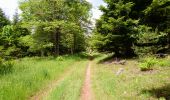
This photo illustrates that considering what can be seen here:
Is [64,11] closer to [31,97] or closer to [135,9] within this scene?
[135,9]

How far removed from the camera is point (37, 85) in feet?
58.5

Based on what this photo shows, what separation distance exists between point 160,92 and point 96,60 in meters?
25.7

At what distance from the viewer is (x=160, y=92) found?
1366 cm

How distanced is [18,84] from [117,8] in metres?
17.6

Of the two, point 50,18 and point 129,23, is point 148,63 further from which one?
point 50,18

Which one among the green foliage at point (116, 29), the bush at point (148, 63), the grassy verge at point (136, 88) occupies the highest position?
the green foliage at point (116, 29)

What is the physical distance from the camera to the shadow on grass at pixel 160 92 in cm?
1290

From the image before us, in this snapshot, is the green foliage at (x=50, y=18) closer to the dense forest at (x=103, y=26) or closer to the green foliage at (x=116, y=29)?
the dense forest at (x=103, y=26)

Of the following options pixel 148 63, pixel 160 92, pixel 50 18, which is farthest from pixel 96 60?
pixel 160 92

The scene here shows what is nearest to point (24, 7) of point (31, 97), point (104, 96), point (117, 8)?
point (117, 8)

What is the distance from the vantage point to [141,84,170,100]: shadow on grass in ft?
42.3

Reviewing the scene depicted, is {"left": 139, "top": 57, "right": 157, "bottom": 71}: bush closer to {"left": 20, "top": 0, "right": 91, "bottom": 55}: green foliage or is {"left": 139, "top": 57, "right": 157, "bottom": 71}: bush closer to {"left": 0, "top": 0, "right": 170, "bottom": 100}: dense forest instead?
{"left": 0, "top": 0, "right": 170, "bottom": 100}: dense forest

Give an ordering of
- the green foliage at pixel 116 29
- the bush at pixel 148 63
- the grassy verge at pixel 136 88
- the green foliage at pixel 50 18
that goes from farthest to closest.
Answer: the green foliage at pixel 50 18, the green foliage at pixel 116 29, the bush at pixel 148 63, the grassy verge at pixel 136 88

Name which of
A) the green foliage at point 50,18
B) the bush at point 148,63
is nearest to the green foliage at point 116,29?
the green foliage at point 50,18
